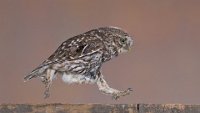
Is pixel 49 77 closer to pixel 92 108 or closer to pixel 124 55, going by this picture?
pixel 92 108

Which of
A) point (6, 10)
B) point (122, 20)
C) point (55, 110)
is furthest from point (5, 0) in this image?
point (55, 110)

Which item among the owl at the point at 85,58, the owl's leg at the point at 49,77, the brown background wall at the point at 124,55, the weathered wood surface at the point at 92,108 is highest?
the brown background wall at the point at 124,55

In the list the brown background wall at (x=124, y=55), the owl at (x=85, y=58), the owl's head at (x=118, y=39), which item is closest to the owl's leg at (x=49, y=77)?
the owl at (x=85, y=58)

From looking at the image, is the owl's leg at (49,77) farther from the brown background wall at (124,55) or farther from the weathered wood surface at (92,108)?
the brown background wall at (124,55)

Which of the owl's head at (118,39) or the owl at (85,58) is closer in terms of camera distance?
the owl at (85,58)

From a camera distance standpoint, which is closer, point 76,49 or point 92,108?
point 92,108

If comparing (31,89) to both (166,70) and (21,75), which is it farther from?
(166,70)

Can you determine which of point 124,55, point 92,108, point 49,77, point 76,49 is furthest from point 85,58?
point 124,55
